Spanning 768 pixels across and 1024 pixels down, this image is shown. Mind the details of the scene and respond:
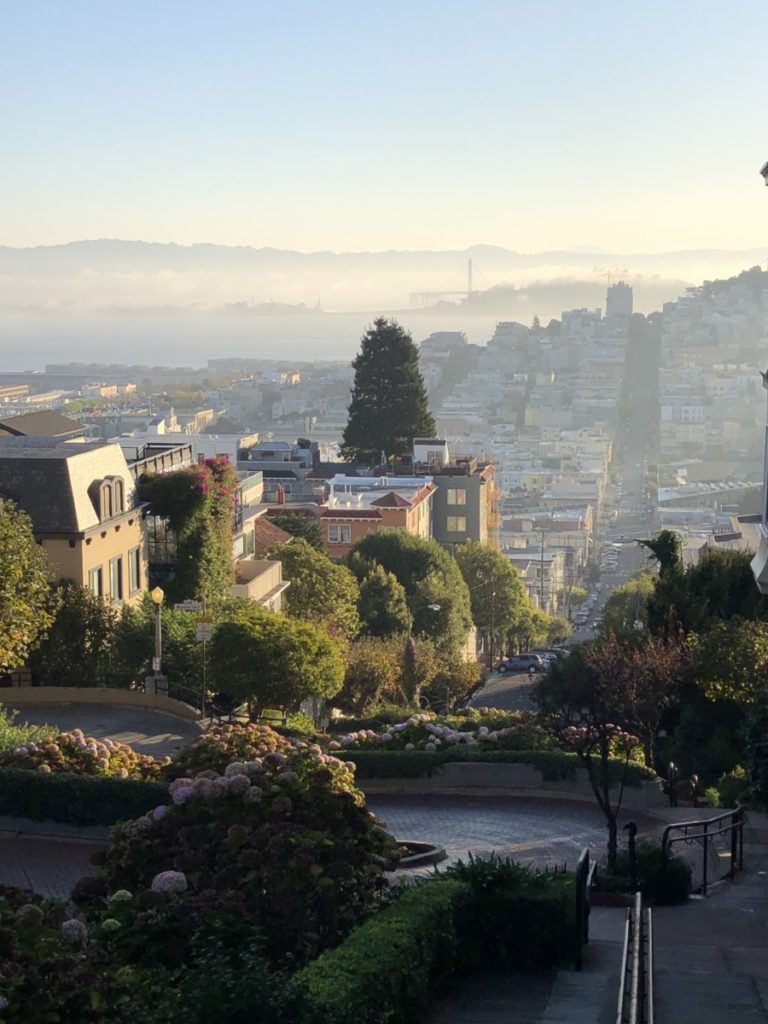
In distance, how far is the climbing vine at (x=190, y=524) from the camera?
3600cm

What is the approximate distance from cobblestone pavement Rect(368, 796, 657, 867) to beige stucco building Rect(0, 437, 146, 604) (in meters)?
13.8

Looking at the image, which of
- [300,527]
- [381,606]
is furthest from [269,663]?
[300,527]

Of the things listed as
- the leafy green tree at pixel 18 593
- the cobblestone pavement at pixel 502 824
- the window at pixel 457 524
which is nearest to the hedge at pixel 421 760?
the cobblestone pavement at pixel 502 824

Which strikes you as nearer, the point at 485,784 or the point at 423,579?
the point at 485,784

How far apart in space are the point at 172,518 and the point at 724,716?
54.7 ft

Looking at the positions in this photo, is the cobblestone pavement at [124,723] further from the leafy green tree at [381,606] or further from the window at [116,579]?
the leafy green tree at [381,606]

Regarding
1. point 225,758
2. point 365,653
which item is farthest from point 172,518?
point 225,758

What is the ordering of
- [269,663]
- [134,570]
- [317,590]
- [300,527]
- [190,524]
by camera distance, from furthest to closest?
[300,527]
[317,590]
[190,524]
[134,570]
[269,663]

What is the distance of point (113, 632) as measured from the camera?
29156 mm

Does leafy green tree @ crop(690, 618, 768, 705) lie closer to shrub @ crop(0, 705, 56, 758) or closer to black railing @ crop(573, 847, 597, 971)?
shrub @ crop(0, 705, 56, 758)

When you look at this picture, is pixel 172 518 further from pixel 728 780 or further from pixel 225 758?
pixel 225 758

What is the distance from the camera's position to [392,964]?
8211 mm

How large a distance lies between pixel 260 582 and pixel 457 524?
41.4m

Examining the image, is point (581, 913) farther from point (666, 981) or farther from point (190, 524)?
point (190, 524)
